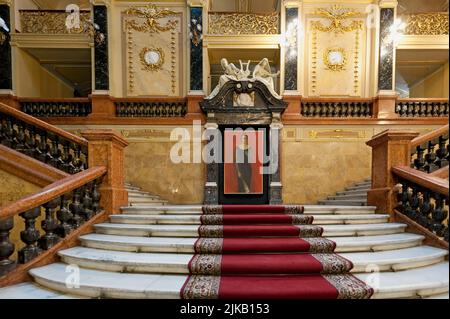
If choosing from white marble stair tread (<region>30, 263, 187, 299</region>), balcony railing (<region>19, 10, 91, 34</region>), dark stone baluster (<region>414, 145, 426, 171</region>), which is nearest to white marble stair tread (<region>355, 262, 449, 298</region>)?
white marble stair tread (<region>30, 263, 187, 299</region>)

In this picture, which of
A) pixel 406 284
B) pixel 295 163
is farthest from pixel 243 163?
pixel 406 284

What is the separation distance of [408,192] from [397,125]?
3.44 metres

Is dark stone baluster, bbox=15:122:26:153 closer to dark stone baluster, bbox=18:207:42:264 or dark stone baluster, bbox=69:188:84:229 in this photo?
dark stone baluster, bbox=69:188:84:229

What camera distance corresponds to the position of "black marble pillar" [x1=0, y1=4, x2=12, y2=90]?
638 cm

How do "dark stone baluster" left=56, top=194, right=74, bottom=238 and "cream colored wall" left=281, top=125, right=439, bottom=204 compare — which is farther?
"cream colored wall" left=281, top=125, right=439, bottom=204

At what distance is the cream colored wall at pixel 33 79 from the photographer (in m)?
6.70

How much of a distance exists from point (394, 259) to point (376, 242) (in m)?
0.32

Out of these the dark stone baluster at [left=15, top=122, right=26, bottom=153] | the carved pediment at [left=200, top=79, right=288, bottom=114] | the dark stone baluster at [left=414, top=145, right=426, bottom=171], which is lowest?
the dark stone baluster at [left=414, top=145, right=426, bottom=171]

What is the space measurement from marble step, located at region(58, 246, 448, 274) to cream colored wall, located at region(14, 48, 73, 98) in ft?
20.6

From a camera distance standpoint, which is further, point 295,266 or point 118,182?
point 118,182

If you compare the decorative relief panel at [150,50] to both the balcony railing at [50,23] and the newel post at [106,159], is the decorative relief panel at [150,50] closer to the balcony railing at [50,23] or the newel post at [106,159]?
the balcony railing at [50,23]

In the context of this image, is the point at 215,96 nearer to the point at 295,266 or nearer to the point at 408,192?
the point at 408,192

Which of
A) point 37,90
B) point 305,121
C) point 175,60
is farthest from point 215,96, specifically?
point 37,90
